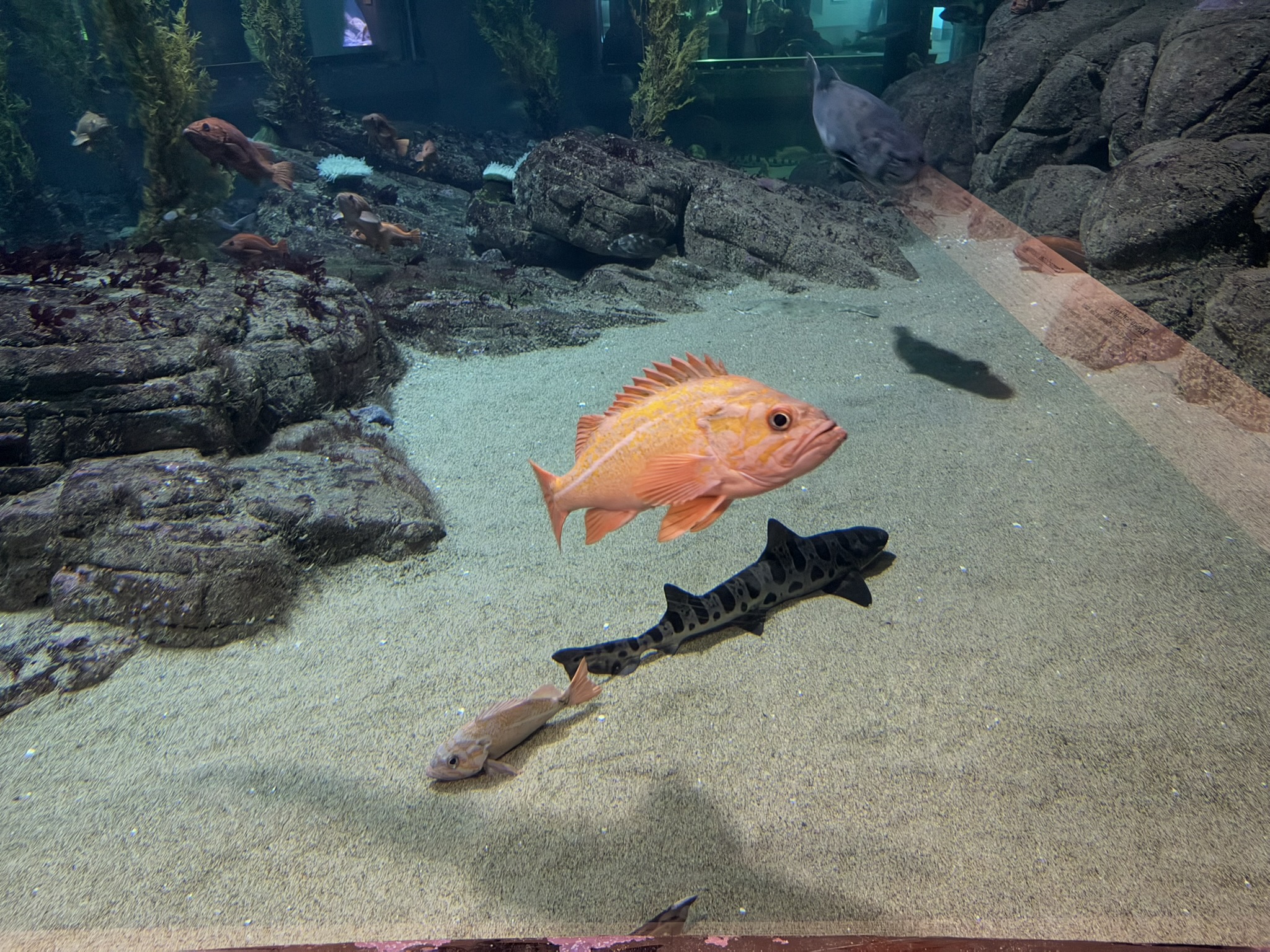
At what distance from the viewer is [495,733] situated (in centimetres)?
227

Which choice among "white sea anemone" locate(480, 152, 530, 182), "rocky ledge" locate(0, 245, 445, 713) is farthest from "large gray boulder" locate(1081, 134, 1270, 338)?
"white sea anemone" locate(480, 152, 530, 182)

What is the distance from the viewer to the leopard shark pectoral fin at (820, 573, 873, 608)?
2.67 m

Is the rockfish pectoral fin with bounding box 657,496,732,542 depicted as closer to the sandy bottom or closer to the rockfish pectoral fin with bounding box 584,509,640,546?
the rockfish pectoral fin with bounding box 584,509,640,546

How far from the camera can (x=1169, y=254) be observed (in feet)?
10.4

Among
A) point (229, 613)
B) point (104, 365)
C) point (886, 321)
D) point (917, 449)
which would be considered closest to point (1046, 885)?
point (917, 449)

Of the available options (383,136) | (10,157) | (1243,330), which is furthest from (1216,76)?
(10,157)

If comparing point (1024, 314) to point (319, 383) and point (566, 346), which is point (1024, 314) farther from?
point (319, 383)

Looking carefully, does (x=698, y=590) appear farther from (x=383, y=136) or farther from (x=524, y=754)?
(x=383, y=136)

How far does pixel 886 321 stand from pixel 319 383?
4556mm

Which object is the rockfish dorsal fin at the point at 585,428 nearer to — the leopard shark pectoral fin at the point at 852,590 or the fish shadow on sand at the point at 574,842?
A: the fish shadow on sand at the point at 574,842

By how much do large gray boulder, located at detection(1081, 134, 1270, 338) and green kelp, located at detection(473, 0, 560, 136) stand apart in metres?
15.5

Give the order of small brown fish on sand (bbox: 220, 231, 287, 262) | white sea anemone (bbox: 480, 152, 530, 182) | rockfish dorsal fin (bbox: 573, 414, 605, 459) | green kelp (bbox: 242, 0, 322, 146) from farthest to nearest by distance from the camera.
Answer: green kelp (bbox: 242, 0, 322, 146)
white sea anemone (bbox: 480, 152, 530, 182)
small brown fish on sand (bbox: 220, 231, 287, 262)
rockfish dorsal fin (bbox: 573, 414, 605, 459)

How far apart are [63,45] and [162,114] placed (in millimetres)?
10447

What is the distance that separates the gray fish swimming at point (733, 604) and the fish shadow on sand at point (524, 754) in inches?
7.1
